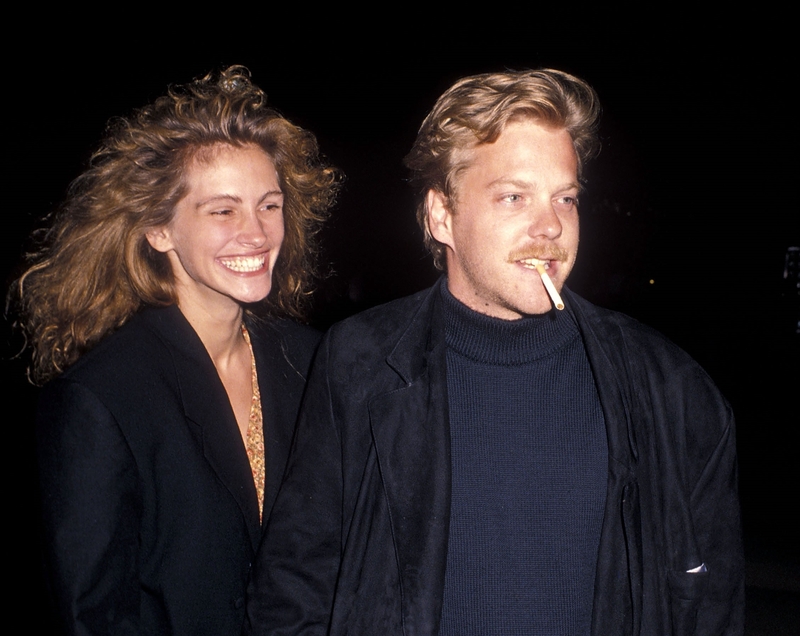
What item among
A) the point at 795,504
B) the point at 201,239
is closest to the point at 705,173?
the point at 795,504

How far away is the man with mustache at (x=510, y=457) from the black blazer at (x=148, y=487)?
1.05ft

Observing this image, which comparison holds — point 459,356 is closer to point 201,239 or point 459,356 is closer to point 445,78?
point 201,239

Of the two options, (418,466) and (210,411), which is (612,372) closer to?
(418,466)

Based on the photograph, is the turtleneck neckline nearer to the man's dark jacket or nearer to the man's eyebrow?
the man's dark jacket

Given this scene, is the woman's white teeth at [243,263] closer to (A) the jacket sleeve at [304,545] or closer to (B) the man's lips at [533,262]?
(A) the jacket sleeve at [304,545]

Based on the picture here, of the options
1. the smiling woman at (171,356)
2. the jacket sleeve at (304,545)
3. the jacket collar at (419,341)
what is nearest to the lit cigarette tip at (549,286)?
the jacket collar at (419,341)

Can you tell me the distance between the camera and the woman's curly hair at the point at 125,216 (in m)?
2.39

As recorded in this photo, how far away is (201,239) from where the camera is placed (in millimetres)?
2299

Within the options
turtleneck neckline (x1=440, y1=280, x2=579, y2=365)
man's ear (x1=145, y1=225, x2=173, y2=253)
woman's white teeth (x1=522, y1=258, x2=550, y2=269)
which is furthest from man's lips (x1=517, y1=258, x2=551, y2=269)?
man's ear (x1=145, y1=225, x2=173, y2=253)

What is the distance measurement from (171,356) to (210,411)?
22cm

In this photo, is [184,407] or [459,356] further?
[184,407]

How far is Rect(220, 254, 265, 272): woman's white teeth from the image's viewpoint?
→ 2309 millimetres

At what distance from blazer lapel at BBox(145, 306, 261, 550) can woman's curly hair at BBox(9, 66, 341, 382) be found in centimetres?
21

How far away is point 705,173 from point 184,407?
41.7 ft
